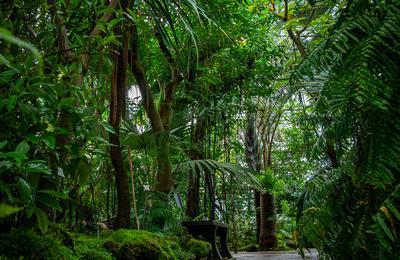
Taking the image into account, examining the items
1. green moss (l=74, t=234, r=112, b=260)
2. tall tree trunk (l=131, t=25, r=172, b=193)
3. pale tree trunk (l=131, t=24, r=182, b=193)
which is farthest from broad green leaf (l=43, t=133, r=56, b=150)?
pale tree trunk (l=131, t=24, r=182, b=193)

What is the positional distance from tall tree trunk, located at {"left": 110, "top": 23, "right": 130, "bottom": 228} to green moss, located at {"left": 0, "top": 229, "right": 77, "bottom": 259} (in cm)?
66

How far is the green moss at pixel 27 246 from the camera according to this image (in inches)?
39.6

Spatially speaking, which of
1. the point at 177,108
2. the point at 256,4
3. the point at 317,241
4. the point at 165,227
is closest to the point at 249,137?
the point at 177,108

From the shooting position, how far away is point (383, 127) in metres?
0.89

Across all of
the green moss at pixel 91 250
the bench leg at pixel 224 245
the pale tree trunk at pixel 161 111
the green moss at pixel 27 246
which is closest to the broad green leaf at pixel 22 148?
the green moss at pixel 27 246

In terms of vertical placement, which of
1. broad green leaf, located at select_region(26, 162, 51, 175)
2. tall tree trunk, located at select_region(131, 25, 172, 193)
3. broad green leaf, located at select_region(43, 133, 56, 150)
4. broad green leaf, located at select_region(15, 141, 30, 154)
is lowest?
broad green leaf, located at select_region(26, 162, 51, 175)

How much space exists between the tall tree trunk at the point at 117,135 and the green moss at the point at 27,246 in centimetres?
66

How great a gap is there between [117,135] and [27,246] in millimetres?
754

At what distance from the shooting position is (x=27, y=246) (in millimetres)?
1031

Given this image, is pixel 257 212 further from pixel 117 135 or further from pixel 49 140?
pixel 49 140

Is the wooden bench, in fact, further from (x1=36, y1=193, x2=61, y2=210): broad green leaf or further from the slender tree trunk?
the slender tree trunk

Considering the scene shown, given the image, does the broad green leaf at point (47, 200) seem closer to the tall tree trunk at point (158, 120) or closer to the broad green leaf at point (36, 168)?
the broad green leaf at point (36, 168)

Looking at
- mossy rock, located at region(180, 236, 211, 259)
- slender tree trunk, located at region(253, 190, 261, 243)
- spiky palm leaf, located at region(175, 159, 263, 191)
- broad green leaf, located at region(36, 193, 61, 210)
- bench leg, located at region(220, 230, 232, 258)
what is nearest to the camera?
broad green leaf, located at region(36, 193, 61, 210)

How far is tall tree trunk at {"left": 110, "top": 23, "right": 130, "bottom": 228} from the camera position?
1757 mm
